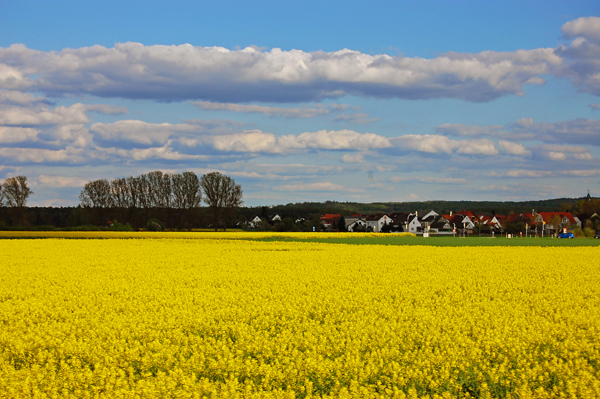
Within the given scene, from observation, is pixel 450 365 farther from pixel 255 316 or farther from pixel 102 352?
pixel 102 352

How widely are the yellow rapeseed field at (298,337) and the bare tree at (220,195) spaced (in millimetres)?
64161

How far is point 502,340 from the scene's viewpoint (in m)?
10.2

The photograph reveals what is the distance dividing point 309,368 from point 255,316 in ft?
13.9

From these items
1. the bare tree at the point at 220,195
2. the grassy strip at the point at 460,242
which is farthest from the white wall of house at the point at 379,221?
the grassy strip at the point at 460,242

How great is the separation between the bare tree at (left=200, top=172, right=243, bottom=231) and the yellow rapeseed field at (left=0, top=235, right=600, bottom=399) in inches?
2526

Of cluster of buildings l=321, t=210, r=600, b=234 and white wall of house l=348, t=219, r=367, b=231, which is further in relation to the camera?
white wall of house l=348, t=219, r=367, b=231

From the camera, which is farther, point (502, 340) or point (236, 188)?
point (236, 188)

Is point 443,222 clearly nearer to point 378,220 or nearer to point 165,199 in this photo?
point 378,220

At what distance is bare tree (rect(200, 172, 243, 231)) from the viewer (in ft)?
275

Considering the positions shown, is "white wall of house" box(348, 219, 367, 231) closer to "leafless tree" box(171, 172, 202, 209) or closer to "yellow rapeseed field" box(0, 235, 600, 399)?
"leafless tree" box(171, 172, 202, 209)

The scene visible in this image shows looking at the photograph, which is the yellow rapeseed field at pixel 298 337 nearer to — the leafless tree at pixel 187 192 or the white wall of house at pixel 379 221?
the leafless tree at pixel 187 192

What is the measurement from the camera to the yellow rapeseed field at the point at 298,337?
8.02 metres

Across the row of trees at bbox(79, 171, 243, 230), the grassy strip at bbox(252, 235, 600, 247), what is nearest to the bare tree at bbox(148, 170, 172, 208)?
the row of trees at bbox(79, 171, 243, 230)

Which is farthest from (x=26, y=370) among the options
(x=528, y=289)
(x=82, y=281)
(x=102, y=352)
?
(x=528, y=289)
